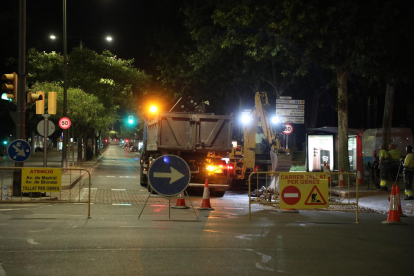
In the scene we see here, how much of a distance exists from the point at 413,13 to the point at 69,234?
1552cm

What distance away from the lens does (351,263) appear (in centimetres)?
760

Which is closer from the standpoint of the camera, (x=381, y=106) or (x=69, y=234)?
(x=69, y=234)

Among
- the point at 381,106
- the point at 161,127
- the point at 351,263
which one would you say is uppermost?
the point at 381,106

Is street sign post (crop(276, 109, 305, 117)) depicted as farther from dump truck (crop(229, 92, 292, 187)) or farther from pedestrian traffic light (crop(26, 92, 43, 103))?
pedestrian traffic light (crop(26, 92, 43, 103))

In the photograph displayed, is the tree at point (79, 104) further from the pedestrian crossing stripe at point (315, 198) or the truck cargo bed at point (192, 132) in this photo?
the pedestrian crossing stripe at point (315, 198)

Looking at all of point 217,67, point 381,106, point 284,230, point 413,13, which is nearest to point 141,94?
point 217,67

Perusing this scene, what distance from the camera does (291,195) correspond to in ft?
38.6

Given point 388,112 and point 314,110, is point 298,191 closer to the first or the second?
point 388,112

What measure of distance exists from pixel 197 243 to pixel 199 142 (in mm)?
10019

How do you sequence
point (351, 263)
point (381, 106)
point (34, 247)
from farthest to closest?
1. point (381, 106)
2. point (34, 247)
3. point (351, 263)

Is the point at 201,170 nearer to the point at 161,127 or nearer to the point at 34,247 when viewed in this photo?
the point at 161,127

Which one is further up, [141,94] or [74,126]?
[141,94]

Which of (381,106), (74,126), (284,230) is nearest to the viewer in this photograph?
(284,230)

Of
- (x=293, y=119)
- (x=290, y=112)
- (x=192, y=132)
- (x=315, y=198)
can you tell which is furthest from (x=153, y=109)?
(x=315, y=198)
